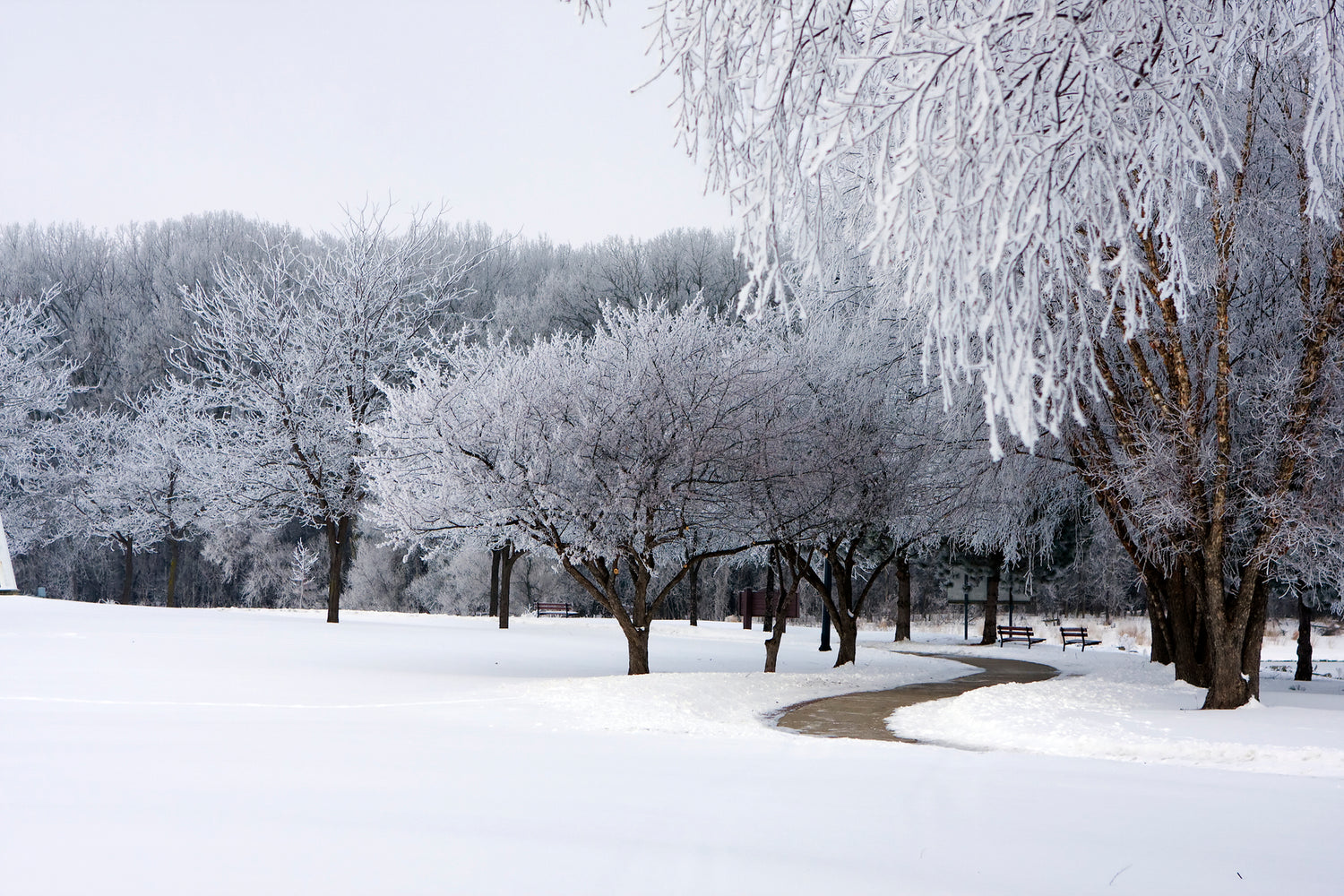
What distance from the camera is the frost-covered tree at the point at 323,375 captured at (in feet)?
79.7

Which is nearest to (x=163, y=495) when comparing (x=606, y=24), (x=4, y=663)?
(x=4, y=663)

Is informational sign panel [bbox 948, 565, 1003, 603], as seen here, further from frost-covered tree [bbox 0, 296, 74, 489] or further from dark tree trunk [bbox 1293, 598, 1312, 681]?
frost-covered tree [bbox 0, 296, 74, 489]

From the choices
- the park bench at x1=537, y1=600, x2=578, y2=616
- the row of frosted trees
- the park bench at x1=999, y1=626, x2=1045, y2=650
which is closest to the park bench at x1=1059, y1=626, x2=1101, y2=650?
the park bench at x1=999, y1=626, x2=1045, y2=650

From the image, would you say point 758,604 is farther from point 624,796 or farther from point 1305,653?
point 624,796

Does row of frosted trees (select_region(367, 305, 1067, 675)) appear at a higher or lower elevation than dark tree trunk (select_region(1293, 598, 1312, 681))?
higher

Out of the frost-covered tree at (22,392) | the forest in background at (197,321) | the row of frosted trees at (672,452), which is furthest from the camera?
the forest in background at (197,321)

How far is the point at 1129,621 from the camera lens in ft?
115

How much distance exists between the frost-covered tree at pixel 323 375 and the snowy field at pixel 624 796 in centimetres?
1199

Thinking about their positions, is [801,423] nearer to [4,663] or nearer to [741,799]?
[741,799]

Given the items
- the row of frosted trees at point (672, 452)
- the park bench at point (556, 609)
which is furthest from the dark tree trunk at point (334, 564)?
the row of frosted trees at point (672, 452)

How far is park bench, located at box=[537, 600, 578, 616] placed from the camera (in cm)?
3125

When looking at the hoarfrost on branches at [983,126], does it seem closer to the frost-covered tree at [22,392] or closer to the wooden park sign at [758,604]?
the wooden park sign at [758,604]

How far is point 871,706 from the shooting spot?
13.4 meters

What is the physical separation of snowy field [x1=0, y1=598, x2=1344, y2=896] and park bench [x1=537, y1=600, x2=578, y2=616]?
18.8m
